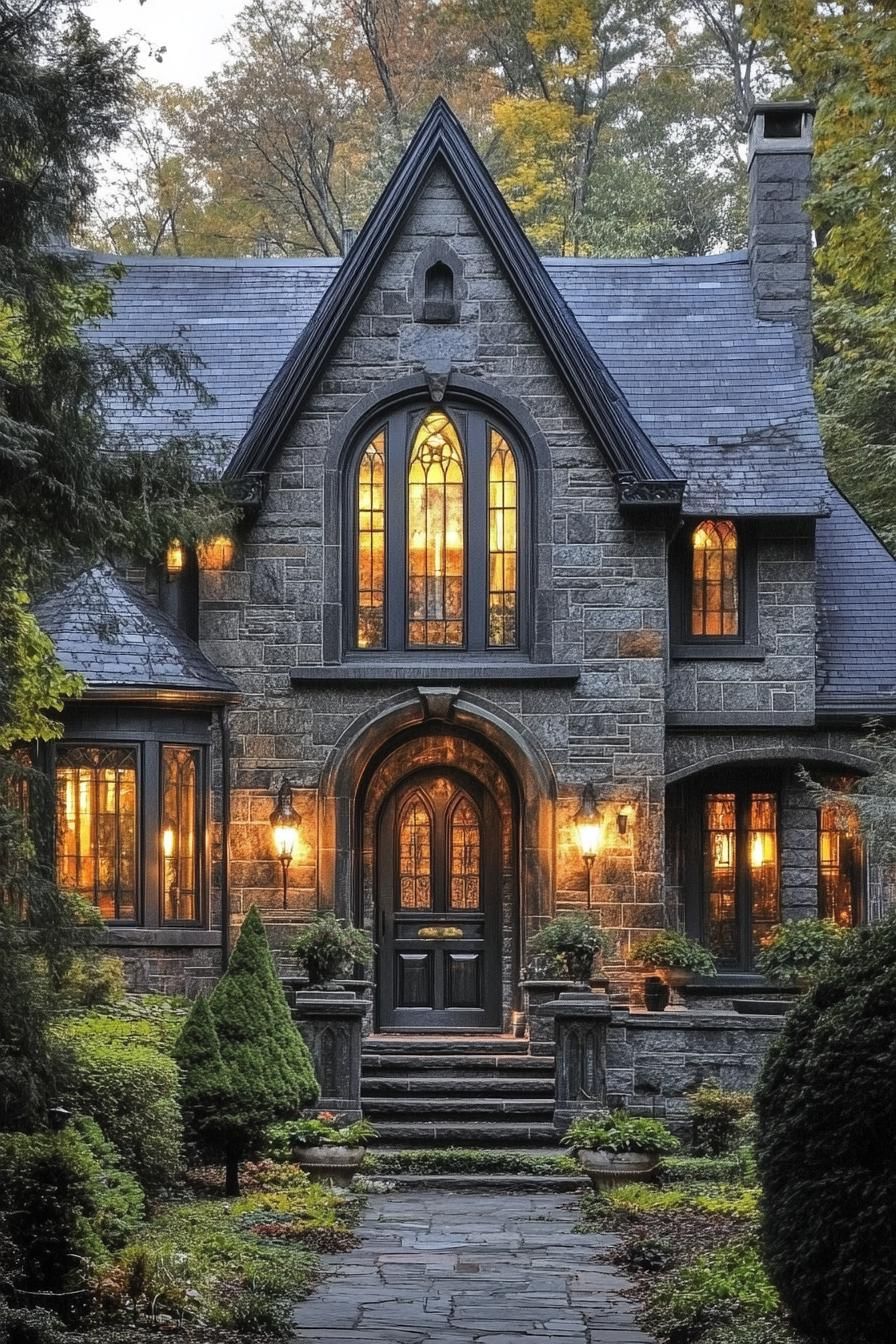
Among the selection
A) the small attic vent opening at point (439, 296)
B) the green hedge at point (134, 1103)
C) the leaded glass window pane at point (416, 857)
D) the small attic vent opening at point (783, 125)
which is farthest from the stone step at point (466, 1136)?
the small attic vent opening at point (783, 125)

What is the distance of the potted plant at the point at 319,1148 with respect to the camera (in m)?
14.8

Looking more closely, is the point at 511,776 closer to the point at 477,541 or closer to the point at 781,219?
the point at 477,541

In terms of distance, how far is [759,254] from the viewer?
23.0m

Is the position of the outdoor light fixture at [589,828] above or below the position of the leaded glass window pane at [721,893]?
above

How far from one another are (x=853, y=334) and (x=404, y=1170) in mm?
17349

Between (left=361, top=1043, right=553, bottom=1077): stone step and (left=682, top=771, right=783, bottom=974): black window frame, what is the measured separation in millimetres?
3474

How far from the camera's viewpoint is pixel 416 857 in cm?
2058

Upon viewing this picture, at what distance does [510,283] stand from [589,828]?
18.3 feet

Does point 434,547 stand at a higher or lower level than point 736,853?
higher

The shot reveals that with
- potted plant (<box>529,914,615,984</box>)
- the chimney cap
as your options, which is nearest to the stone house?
potted plant (<box>529,914,615,984</box>)

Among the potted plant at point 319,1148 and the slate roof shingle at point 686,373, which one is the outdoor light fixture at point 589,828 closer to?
the slate roof shingle at point 686,373

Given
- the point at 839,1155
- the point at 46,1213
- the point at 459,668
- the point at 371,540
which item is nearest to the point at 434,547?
the point at 371,540

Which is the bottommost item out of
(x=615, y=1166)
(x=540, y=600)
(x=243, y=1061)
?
(x=615, y=1166)

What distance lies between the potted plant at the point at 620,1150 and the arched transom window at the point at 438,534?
6.25 metres
